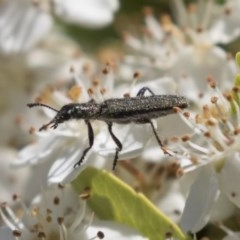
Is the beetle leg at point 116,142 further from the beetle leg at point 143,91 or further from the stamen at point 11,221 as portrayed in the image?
the stamen at point 11,221

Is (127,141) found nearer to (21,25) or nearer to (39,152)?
(39,152)

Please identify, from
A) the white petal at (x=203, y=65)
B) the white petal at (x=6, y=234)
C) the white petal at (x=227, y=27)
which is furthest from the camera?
the white petal at (x=227, y=27)

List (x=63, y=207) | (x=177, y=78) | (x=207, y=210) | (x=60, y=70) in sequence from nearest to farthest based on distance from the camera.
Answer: (x=207, y=210)
(x=63, y=207)
(x=177, y=78)
(x=60, y=70)

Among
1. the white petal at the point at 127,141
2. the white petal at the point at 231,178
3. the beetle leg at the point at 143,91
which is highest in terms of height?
the beetle leg at the point at 143,91

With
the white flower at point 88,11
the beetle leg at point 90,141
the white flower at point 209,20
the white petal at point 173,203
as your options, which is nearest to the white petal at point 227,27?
the white flower at point 209,20

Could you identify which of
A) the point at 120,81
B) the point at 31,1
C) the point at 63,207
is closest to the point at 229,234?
the point at 63,207

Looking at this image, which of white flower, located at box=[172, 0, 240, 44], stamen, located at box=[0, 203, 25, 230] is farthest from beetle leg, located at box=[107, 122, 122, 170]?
white flower, located at box=[172, 0, 240, 44]

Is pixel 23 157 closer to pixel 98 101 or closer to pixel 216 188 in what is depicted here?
pixel 98 101
